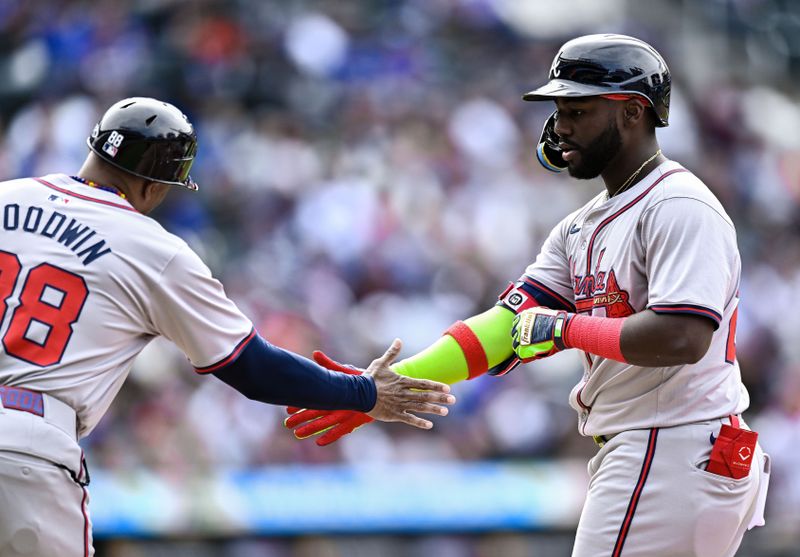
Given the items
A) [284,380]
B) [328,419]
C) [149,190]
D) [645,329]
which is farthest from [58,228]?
[645,329]

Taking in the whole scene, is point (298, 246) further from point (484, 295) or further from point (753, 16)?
point (753, 16)

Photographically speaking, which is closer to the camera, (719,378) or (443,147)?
(719,378)

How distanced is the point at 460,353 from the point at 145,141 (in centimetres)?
150

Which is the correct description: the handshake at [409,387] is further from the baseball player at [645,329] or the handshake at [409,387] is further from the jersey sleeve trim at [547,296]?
the jersey sleeve trim at [547,296]

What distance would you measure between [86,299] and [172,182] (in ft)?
1.96

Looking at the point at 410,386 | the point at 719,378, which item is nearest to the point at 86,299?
the point at 410,386

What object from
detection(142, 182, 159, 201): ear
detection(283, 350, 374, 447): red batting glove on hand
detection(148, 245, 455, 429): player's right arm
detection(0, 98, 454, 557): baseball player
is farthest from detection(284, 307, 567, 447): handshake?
detection(142, 182, 159, 201): ear

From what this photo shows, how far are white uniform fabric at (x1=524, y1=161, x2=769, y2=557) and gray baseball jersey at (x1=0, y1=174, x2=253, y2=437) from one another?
1.33m

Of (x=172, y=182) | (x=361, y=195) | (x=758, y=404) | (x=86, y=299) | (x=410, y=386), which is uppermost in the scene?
(x=172, y=182)

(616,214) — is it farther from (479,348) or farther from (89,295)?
(89,295)

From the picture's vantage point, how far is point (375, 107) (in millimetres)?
12875

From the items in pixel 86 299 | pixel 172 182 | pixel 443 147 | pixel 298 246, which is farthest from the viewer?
pixel 443 147

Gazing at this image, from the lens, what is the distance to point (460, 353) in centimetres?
493

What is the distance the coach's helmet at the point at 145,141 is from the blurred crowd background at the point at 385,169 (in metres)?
5.11
